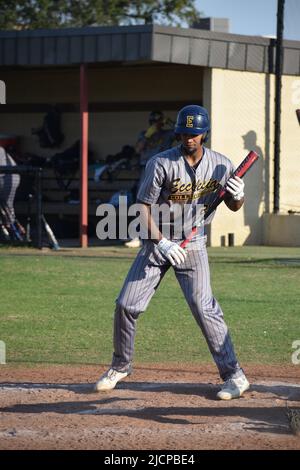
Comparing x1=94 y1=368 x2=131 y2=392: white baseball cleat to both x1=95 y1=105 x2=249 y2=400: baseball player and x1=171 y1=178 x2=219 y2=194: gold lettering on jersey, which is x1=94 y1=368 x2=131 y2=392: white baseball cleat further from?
x1=171 y1=178 x2=219 y2=194: gold lettering on jersey

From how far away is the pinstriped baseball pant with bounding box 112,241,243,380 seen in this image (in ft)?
22.6

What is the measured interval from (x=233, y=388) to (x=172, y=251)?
1017 mm

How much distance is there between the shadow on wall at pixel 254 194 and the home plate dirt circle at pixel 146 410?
31.9ft

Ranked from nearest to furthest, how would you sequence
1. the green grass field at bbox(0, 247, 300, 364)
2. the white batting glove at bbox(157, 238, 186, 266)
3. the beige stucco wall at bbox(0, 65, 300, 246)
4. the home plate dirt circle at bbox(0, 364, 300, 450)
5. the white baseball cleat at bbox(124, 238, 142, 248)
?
the home plate dirt circle at bbox(0, 364, 300, 450), the white batting glove at bbox(157, 238, 186, 266), the green grass field at bbox(0, 247, 300, 364), the white baseball cleat at bbox(124, 238, 142, 248), the beige stucco wall at bbox(0, 65, 300, 246)

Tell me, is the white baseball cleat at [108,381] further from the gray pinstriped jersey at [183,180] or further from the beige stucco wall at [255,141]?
the beige stucco wall at [255,141]

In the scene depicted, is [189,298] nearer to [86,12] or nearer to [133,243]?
[133,243]

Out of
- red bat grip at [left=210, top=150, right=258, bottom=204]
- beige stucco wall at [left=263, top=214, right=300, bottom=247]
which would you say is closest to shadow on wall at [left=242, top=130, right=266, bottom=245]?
beige stucco wall at [left=263, top=214, right=300, bottom=247]

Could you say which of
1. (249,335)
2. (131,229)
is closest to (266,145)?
(131,229)

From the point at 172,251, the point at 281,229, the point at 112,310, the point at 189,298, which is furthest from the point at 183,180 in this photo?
the point at 281,229

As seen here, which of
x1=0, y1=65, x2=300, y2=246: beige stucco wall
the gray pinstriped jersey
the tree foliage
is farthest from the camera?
the tree foliage

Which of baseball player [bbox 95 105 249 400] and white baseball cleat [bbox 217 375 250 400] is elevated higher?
baseball player [bbox 95 105 249 400]

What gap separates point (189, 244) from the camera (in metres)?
6.97
